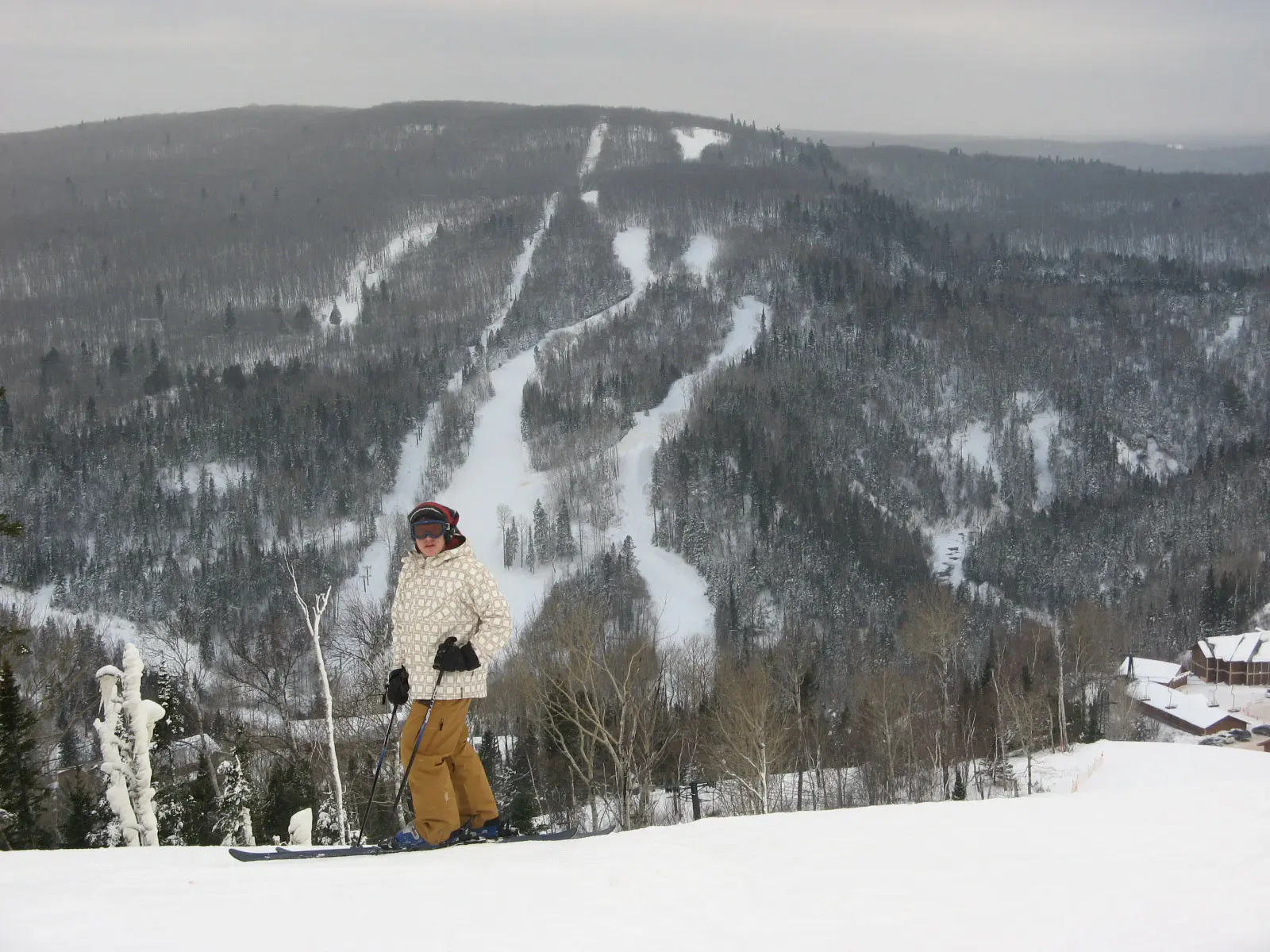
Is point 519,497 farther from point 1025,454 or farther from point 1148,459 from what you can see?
point 1148,459

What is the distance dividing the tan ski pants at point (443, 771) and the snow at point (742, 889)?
1.26 ft

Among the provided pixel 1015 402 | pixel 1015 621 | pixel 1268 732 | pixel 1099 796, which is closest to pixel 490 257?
pixel 1015 402

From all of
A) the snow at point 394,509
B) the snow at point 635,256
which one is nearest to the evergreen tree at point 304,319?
the snow at point 394,509

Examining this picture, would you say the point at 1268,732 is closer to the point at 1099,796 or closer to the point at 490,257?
the point at 1099,796

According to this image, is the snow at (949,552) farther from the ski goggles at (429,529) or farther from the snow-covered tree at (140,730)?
the ski goggles at (429,529)

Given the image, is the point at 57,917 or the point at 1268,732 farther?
the point at 1268,732

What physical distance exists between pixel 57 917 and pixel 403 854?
2.35 meters

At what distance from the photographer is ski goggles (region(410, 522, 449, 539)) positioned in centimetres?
662

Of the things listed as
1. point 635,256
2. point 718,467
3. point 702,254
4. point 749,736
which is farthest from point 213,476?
point 749,736

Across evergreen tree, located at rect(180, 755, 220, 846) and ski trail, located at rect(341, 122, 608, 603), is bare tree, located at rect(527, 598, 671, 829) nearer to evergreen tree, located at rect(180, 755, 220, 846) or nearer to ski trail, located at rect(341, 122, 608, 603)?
evergreen tree, located at rect(180, 755, 220, 846)

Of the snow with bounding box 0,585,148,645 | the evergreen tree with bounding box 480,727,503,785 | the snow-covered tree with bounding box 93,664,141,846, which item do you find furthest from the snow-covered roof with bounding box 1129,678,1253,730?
the snow with bounding box 0,585,148,645

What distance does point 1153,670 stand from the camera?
6812 cm

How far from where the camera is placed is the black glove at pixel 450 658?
21.4 ft

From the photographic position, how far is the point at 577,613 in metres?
24.2
